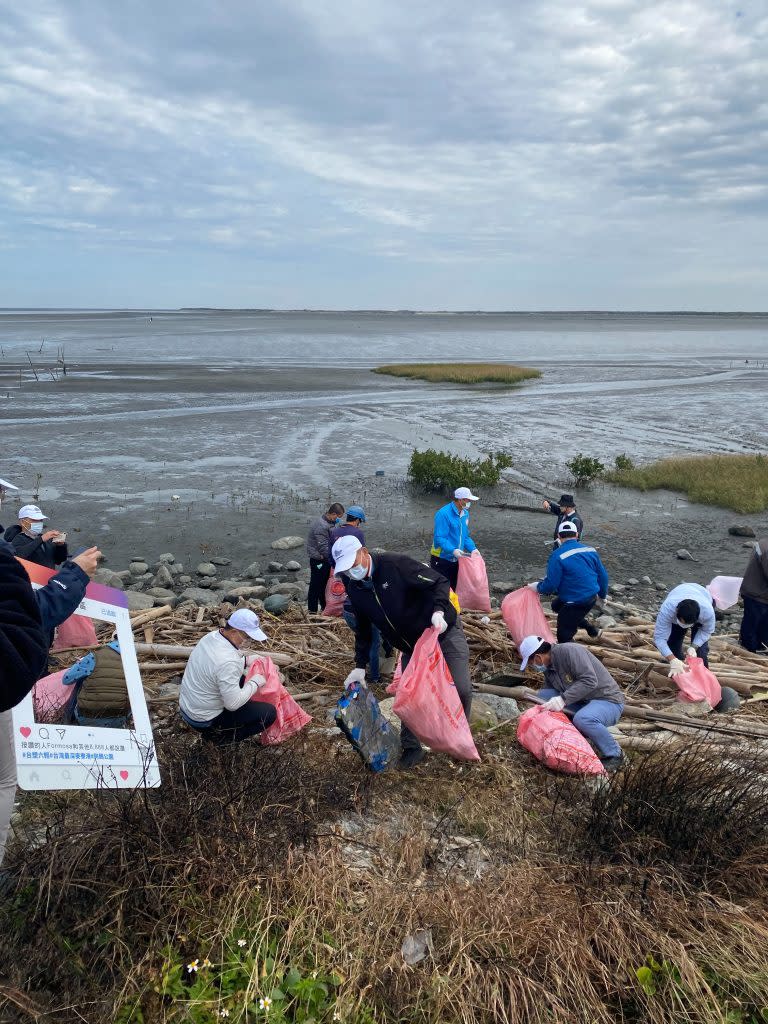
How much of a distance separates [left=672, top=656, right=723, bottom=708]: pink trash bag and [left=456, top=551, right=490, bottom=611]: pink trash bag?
261 centimetres

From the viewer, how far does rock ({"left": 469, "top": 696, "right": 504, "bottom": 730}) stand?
578 cm

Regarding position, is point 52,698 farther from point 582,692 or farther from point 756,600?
point 756,600

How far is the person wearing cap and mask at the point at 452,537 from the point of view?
8531 millimetres

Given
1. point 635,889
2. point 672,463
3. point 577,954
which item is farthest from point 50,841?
point 672,463

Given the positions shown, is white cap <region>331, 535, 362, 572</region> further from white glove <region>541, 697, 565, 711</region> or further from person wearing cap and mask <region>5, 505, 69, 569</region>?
person wearing cap and mask <region>5, 505, 69, 569</region>

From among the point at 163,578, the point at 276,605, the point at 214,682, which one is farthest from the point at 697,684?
the point at 163,578

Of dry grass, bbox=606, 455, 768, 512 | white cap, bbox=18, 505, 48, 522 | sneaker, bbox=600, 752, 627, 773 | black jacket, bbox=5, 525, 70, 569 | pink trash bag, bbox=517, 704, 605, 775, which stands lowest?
dry grass, bbox=606, 455, 768, 512

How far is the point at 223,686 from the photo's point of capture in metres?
4.76

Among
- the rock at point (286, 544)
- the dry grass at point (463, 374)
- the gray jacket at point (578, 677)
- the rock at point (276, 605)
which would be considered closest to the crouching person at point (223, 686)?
the gray jacket at point (578, 677)

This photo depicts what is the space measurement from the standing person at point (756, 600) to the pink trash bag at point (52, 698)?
6.85m

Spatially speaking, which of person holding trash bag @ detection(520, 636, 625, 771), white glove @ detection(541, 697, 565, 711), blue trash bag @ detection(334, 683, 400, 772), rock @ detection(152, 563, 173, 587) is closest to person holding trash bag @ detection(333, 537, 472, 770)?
blue trash bag @ detection(334, 683, 400, 772)

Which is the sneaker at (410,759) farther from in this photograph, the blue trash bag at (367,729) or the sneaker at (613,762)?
the sneaker at (613,762)

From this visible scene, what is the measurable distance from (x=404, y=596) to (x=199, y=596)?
734cm

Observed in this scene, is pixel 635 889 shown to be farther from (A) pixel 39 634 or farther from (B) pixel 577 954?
(A) pixel 39 634
